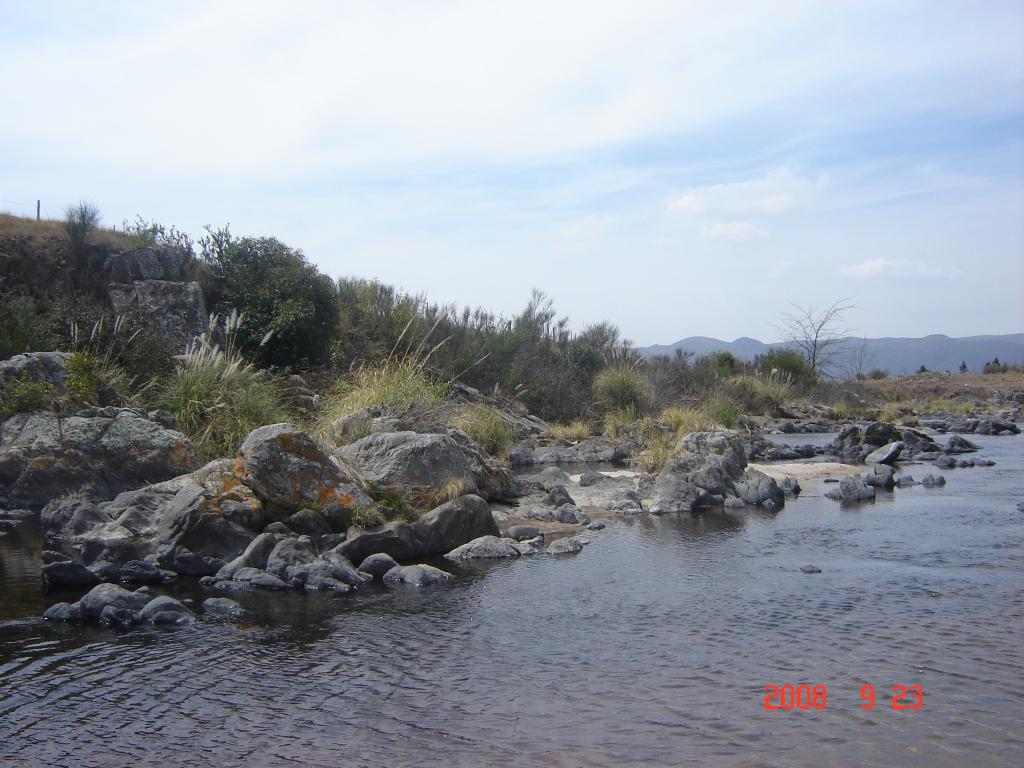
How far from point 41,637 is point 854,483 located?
1370 cm

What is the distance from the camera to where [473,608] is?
26.7ft

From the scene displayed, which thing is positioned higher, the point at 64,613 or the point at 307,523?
Answer: the point at 307,523

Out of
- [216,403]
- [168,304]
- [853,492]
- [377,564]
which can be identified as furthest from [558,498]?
[168,304]

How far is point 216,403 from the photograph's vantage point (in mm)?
14281

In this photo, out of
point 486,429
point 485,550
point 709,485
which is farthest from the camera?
point 486,429

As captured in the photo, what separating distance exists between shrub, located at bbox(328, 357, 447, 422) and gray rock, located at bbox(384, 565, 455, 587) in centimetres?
562

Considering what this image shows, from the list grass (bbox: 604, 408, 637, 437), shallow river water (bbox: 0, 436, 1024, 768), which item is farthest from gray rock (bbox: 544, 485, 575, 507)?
grass (bbox: 604, 408, 637, 437)

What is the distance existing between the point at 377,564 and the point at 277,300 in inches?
555

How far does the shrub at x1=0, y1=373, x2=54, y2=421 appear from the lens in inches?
540

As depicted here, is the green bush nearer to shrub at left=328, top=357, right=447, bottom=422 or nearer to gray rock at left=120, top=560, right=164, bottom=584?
shrub at left=328, top=357, right=447, bottom=422

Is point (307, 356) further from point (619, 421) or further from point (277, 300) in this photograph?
point (619, 421)

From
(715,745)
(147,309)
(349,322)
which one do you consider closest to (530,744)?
(715,745)

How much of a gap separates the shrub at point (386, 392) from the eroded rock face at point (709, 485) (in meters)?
4.84

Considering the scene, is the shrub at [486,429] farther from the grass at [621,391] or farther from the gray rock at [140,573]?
the gray rock at [140,573]
